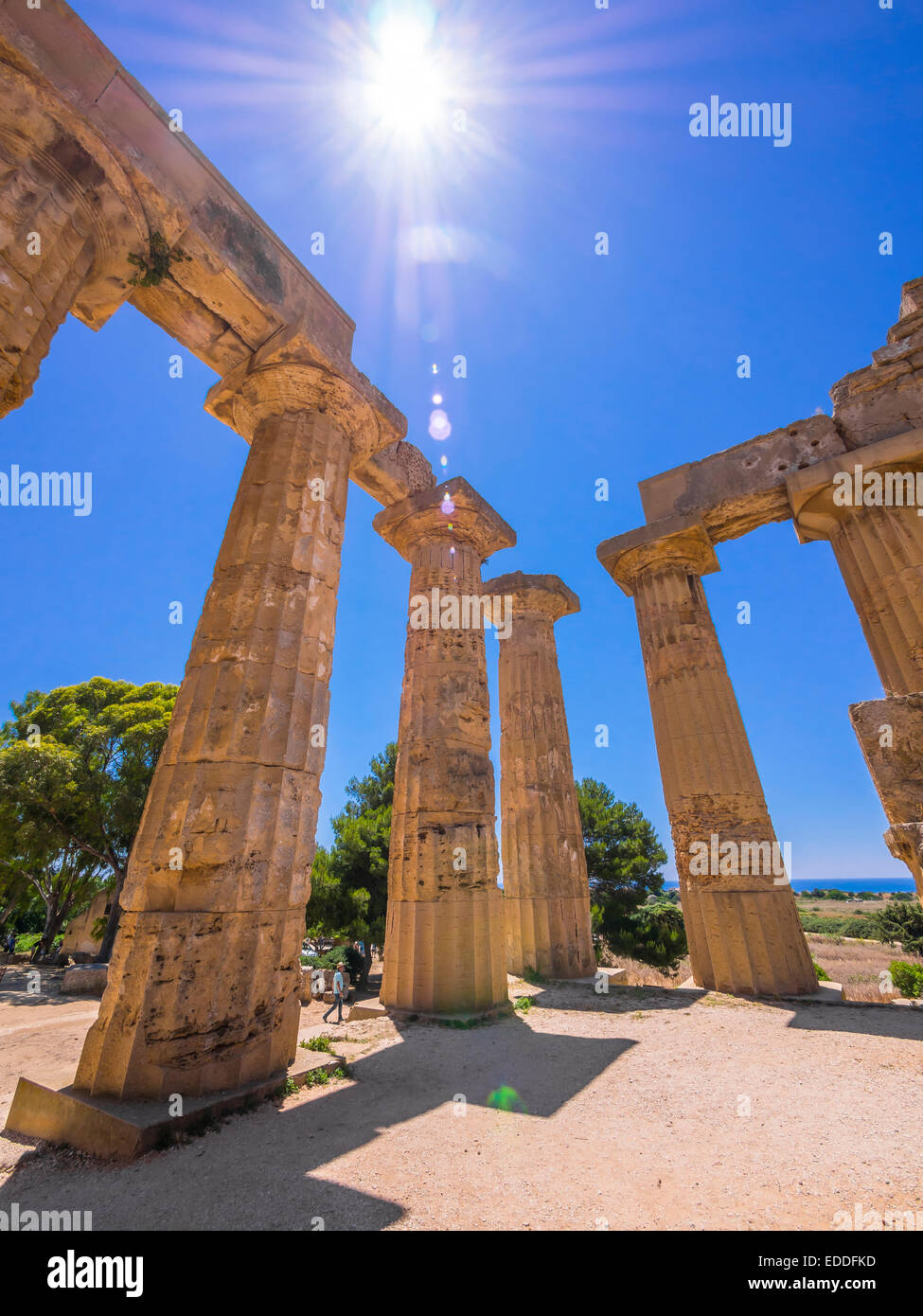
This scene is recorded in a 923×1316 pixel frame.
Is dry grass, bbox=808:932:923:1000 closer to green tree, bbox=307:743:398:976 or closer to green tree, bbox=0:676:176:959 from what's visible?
green tree, bbox=307:743:398:976

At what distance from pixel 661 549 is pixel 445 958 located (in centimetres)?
836

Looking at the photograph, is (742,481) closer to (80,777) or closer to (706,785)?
(706,785)

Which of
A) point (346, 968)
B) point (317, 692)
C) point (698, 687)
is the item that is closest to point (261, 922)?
point (317, 692)

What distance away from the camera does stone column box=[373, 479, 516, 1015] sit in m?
7.73

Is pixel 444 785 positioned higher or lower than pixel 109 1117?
higher

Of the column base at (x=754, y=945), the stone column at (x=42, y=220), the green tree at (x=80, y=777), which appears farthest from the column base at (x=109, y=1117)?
the green tree at (x=80, y=777)

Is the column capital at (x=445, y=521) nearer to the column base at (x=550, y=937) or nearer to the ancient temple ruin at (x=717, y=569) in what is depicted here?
the ancient temple ruin at (x=717, y=569)

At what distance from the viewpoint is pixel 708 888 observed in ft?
30.5

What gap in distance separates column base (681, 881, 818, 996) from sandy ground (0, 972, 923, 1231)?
2.14 metres

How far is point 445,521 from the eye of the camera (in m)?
9.76

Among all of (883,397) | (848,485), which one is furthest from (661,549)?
(883,397)

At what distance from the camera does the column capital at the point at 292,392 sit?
639 cm

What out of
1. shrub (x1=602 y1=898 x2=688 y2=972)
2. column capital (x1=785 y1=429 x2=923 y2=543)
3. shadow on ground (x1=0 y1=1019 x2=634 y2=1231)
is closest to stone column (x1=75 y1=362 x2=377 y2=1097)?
shadow on ground (x1=0 y1=1019 x2=634 y2=1231)
